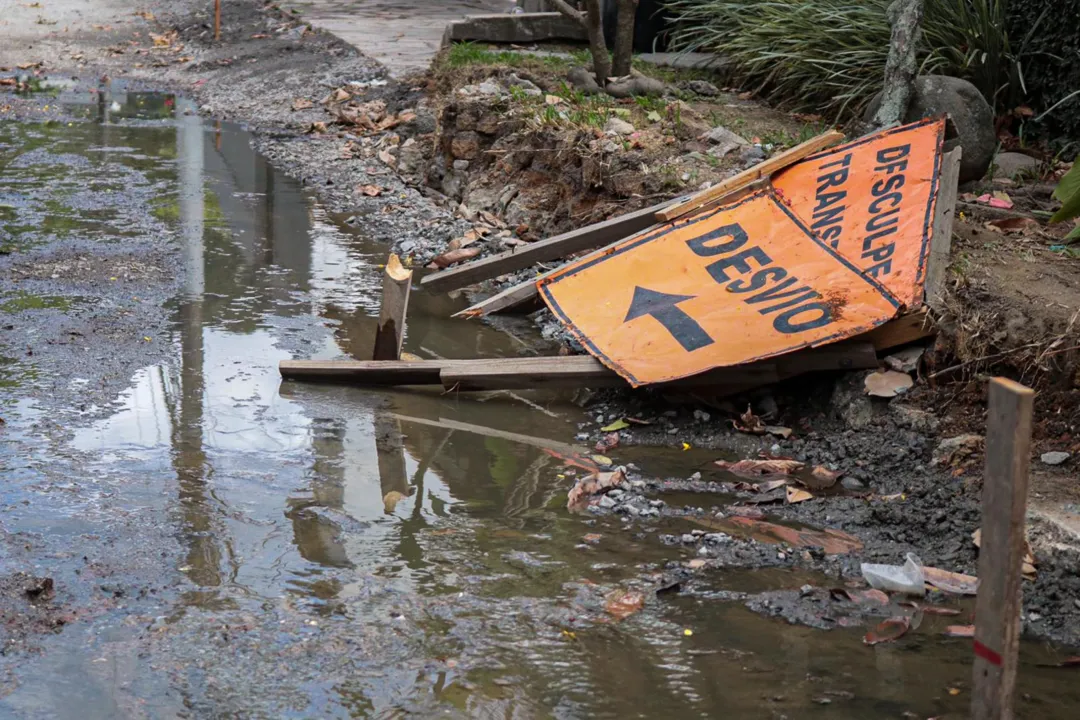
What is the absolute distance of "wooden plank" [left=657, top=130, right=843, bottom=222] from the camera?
6.55 m

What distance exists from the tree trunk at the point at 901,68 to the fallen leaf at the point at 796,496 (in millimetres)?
3294

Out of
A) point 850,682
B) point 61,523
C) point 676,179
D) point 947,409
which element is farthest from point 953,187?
point 61,523

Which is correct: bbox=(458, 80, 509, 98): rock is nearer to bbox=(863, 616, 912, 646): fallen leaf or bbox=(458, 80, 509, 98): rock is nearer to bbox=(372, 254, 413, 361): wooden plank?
Result: bbox=(372, 254, 413, 361): wooden plank

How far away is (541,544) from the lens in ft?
14.4

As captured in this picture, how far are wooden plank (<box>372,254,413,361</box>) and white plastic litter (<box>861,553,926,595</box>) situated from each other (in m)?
2.86

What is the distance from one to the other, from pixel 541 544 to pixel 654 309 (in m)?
1.80

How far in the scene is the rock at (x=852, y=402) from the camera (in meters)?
5.39

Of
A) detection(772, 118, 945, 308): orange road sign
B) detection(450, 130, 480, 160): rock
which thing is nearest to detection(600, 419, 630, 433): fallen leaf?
detection(772, 118, 945, 308): orange road sign

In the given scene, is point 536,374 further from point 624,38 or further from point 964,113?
point 624,38

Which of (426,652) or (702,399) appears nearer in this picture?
(426,652)

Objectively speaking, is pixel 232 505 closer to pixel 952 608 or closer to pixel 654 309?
pixel 654 309

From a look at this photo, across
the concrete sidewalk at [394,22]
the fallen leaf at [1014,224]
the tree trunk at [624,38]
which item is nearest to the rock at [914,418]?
the fallen leaf at [1014,224]

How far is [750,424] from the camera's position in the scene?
5.54m

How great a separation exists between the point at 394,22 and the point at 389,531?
13.3 m
